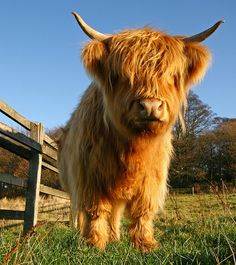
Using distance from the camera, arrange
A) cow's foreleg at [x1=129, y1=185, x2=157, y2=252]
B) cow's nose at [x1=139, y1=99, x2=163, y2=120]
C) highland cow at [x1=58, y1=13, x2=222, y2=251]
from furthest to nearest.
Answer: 1. cow's foreleg at [x1=129, y1=185, x2=157, y2=252]
2. highland cow at [x1=58, y1=13, x2=222, y2=251]
3. cow's nose at [x1=139, y1=99, x2=163, y2=120]

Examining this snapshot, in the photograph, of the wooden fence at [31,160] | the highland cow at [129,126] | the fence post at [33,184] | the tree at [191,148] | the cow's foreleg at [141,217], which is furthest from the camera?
the tree at [191,148]

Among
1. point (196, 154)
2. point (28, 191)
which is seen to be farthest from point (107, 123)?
point (196, 154)

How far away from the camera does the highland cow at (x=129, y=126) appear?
3.75 m

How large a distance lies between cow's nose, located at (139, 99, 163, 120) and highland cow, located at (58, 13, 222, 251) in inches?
4.7

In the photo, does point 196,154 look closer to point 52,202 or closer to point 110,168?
point 52,202

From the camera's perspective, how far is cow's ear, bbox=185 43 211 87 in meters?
4.14

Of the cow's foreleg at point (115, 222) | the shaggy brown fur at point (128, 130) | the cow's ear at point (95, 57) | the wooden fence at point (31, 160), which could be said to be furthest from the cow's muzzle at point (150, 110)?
the wooden fence at point (31, 160)

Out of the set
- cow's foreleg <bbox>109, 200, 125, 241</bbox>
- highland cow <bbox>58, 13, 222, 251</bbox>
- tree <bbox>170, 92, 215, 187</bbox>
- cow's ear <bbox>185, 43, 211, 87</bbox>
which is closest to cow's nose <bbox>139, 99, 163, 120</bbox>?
highland cow <bbox>58, 13, 222, 251</bbox>

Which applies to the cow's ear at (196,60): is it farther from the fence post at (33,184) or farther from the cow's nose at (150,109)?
the fence post at (33,184)

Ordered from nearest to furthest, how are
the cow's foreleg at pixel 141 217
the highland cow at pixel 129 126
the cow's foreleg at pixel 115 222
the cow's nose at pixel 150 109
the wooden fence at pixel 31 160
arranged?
the cow's nose at pixel 150 109, the highland cow at pixel 129 126, the cow's foreleg at pixel 141 217, the cow's foreleg at pixel 115 222, the wooden fence at pixel 31 160

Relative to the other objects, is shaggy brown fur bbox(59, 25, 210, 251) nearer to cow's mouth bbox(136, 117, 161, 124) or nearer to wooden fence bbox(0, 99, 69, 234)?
cow's mouth bbox(136, 117, 161, 124)

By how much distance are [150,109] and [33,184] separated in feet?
10.5

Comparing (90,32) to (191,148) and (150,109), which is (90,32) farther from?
(191,148)

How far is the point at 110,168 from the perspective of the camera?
163 inches
